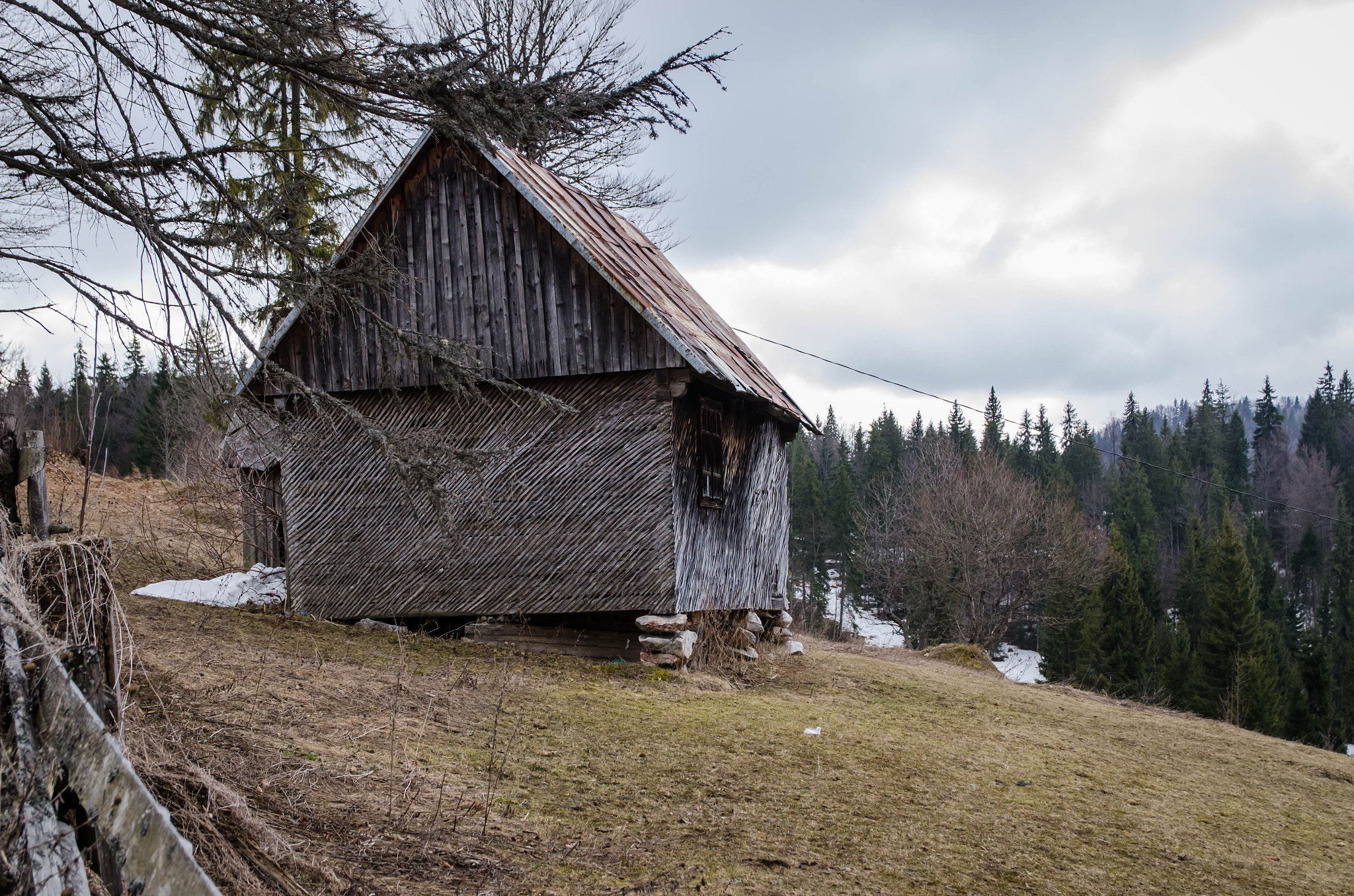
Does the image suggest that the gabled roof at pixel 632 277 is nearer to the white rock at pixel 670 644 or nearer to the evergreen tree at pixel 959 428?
the white rock at pixel 670 644

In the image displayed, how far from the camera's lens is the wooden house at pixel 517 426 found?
439 inches

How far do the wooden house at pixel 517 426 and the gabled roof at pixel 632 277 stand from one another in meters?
0.05

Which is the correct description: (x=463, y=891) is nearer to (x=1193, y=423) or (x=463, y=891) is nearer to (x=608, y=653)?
(x=608, y=653)

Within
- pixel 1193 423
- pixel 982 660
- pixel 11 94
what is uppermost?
pixel 1193 423

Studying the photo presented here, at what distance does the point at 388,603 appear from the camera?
40.1 ft

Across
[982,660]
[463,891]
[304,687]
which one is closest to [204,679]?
[304,687]

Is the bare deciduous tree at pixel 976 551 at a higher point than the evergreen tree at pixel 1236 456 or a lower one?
lower

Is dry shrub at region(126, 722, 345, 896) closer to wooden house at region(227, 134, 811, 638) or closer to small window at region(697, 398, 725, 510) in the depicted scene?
wooden house at region(227, 134, 811, 638)

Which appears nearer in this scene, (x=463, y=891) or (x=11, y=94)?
(x=463, y=891)

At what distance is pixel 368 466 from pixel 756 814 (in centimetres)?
836

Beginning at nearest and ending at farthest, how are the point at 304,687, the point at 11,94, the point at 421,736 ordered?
the point at 11,94 → the point at 421,736 → the point at 304,687

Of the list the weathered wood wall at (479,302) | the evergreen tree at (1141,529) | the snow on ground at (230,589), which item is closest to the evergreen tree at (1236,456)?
the evergreen tree at (1141,529)

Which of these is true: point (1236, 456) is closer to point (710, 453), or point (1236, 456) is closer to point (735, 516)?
point (735, 516)

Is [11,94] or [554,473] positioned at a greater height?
[11,94]
